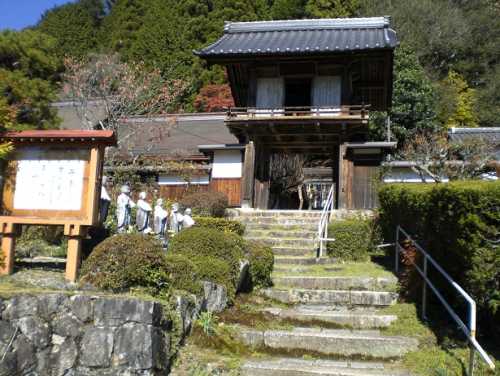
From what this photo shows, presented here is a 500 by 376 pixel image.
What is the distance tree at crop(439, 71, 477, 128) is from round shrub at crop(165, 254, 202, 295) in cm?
2819

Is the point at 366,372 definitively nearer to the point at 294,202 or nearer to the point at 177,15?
the point at 294,202

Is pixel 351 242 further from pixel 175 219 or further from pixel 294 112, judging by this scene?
pixel 294 112

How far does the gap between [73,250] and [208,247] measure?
2.10 meters

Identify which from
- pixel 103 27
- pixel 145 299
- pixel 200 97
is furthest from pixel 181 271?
pixel 103 27

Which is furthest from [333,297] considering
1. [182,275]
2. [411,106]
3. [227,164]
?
[411,106]

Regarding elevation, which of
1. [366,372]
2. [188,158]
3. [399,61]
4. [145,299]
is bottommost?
[366,372]

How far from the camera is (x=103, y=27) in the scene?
1774 inches

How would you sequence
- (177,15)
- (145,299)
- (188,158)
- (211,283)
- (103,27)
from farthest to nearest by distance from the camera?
(103,27)
(177,15)
(188,158)
(211,283)
(145,299)

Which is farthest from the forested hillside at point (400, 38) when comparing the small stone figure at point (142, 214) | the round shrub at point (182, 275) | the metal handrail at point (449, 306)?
the round shrub at point (182, 275)

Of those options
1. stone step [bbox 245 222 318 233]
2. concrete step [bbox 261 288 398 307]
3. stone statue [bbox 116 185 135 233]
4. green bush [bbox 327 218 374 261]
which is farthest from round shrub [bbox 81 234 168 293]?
stone step [bbox 245 222 318 233]

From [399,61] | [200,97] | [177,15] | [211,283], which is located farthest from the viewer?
[177,15]

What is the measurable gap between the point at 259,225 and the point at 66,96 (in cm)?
1945

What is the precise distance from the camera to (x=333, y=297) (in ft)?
27.6

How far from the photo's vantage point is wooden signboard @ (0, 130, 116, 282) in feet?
23.4
